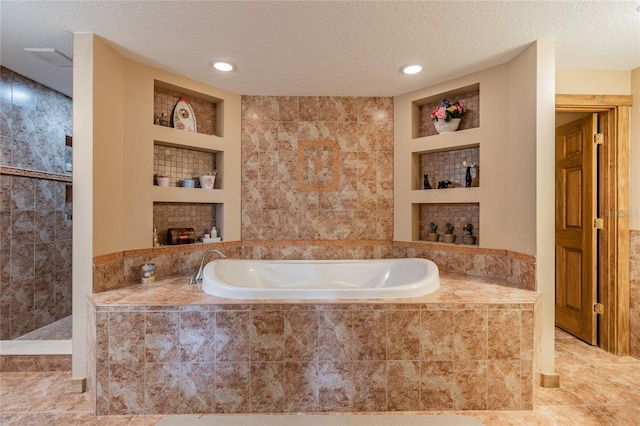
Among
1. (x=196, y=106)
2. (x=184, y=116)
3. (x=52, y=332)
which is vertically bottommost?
(x=52, y=332)

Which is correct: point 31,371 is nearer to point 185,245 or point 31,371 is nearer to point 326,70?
point 185,245

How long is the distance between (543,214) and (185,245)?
2715 mm

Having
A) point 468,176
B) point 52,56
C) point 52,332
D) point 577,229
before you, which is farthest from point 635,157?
point 52,332

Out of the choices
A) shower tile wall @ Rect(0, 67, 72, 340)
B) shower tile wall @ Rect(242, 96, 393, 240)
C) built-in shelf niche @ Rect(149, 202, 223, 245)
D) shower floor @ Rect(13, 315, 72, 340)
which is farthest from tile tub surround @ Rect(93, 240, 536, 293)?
shower tile wall @ Rect(0, 67, 72, 340)

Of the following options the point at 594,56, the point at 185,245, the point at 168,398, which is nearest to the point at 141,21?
the point at 185,245

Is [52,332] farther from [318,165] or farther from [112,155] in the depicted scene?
[318,165]

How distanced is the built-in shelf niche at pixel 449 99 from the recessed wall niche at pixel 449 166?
0.20 m

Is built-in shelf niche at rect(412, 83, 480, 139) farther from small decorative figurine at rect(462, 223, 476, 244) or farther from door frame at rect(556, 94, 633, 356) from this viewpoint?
small decorative figurine at rect(462, 223, 476, 244)

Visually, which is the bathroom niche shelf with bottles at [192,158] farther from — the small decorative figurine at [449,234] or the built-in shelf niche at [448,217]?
the small decorative figurine at [449,234]

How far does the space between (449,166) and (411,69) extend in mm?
965

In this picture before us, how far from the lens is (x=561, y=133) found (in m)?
2.94

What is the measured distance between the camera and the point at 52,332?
255cm

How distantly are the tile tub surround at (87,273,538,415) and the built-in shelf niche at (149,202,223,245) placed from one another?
3.11ft

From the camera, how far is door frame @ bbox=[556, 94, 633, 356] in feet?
7.94
